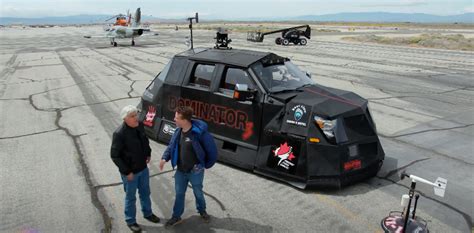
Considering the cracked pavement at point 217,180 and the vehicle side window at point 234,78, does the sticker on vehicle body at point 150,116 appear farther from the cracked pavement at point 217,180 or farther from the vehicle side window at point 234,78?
the vehicle side window at point 234,78

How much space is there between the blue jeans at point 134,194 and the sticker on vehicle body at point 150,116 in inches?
128

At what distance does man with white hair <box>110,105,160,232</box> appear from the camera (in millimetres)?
4270

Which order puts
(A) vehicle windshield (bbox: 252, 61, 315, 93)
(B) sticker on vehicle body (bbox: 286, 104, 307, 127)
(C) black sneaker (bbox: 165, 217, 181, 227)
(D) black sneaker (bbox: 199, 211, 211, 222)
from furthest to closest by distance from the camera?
(A) vehicle windshield (bbox: 252, 61, 315, 93) → (B) sticker on vehicle body (bbox: 286, 104, 307, 127) → (D) black sneaker (bbox: 199, 211, 211, 222) → (C) black sneaker (bbox: 165, 217, 181, 227)

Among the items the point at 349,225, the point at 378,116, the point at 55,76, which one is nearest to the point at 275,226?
the point at 349,225

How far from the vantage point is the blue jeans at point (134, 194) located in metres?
4.47

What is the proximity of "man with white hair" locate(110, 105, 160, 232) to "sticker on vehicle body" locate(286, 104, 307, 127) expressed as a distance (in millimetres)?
2298

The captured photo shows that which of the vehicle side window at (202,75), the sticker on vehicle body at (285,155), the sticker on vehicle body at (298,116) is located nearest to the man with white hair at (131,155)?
the sticker on vehicle body at (285,155)

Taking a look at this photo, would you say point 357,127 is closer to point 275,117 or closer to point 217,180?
point 275,117

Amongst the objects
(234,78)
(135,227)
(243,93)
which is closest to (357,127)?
(243,93)

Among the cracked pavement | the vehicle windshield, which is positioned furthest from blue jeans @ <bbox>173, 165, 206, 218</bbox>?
the vehicle windshield

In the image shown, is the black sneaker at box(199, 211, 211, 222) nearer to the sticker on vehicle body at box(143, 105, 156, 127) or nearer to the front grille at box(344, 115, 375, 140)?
the front grille at box(344, 115, 375, 140)

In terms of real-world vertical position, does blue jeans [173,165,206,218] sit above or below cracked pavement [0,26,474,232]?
above

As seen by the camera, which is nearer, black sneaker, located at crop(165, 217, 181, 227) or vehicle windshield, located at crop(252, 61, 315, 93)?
black sneaker, located at crop(165, 217, 181, 227)

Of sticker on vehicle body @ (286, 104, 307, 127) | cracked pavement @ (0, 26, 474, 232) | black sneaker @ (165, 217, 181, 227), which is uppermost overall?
sticker on vehicle body @ (286, 104, 307, 127)
